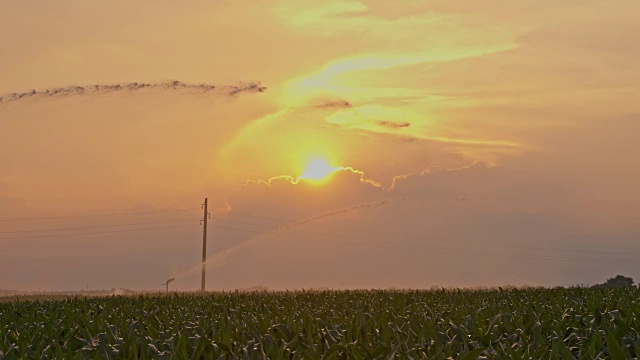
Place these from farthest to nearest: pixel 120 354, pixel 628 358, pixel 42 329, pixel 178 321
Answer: pixel 178 321
pixel 42 329
pixel 120 354
pixel 628 358

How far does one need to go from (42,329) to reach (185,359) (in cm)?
718

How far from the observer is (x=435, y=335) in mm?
10875

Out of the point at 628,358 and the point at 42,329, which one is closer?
the point at 628,358

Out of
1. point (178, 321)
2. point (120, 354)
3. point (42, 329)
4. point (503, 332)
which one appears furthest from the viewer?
point (178, 321)

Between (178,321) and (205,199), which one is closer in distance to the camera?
(178,321)

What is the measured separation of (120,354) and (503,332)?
6125 mm

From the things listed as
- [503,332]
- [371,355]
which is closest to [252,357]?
[371,355]

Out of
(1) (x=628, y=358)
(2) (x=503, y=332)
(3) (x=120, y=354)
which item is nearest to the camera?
(1) (x=628, y=358)

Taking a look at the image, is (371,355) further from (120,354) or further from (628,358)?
(120,354)

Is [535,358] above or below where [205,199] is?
below

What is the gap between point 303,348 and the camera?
10.6 metres

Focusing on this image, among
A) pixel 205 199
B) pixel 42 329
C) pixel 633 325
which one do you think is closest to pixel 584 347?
pixel 633 325

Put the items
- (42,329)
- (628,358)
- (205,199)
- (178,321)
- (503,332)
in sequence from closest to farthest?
(628,358), (503,332), (42,329), (178,321), (205,199)

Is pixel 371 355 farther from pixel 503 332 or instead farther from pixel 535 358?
pixel 503 332
